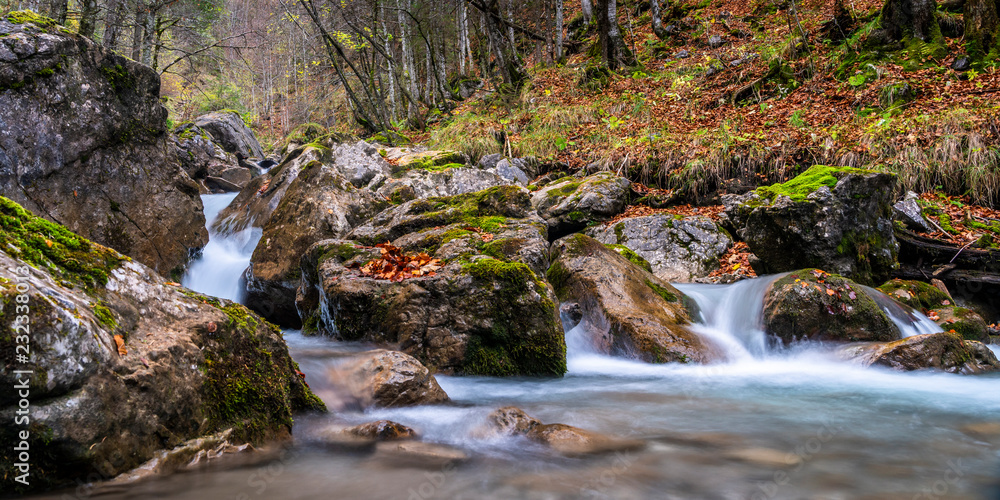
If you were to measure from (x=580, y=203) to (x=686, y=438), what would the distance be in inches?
271

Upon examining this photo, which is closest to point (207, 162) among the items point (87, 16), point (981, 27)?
point (87, 16)

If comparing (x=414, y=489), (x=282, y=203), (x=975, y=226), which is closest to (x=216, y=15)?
(x=282, y=203)

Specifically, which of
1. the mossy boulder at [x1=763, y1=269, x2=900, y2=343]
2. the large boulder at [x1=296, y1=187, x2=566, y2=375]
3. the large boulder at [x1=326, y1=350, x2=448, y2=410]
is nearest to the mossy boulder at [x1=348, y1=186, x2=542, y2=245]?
the large boulder at [x1=296, y1=187, x2=566, y2=375]

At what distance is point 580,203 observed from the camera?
998 cm

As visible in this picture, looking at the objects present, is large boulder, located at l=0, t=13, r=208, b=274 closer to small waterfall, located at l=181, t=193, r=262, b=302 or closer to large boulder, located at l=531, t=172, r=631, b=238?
small waterfall, located at l=181, t=193, r=262, b=302

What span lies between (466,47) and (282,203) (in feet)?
62.0

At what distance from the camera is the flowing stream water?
100 inches

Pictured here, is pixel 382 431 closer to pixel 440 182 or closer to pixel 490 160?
pixel 440 182

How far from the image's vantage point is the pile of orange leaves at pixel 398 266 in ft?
17.4

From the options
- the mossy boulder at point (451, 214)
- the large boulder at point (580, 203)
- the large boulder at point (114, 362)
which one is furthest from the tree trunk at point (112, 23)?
the large boulder at point (114, 362)

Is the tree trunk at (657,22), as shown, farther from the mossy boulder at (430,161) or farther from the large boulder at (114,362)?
the large boulder at (114,362)

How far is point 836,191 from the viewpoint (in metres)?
7.30

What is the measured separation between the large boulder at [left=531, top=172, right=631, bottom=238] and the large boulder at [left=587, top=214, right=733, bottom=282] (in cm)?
47

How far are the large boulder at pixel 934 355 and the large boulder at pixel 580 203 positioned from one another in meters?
5.29
